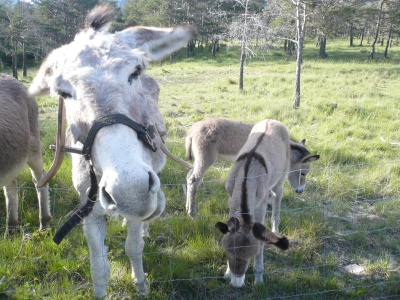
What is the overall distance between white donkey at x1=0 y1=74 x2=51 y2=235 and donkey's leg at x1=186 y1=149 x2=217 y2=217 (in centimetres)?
191

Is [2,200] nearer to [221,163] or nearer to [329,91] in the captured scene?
[221,163]

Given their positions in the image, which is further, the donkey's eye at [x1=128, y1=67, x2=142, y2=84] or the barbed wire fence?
the barbed wire fence

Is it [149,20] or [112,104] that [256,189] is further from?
[149,20]

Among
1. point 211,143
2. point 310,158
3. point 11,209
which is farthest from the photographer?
point 211,143

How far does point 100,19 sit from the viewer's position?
2.47 meters

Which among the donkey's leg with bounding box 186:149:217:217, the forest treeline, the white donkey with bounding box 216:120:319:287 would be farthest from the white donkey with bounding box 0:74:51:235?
the forest treeline

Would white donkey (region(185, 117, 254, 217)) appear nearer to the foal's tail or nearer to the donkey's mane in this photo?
the foal's tail

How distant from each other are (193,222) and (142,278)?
41.9 inches

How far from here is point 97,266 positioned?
2787mm

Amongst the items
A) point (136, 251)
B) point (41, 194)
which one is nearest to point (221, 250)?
point (136, 251)

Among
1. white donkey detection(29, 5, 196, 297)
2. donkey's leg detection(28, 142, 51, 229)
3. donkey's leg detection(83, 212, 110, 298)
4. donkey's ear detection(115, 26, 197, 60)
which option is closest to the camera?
white donkey detection(29, 5, 196, 297)

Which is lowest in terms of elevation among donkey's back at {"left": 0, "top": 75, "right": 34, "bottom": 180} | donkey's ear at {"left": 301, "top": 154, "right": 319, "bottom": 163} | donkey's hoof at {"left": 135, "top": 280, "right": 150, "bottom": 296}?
donkey's hoof at {"left": 135, "top": 280, "right": 150, "bottom": 296}

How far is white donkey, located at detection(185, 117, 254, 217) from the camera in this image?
206 inches

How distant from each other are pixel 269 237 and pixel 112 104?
1.84m
